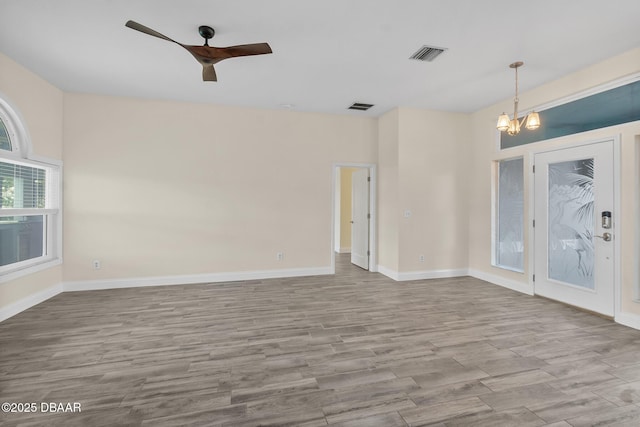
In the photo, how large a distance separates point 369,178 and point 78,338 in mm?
5041

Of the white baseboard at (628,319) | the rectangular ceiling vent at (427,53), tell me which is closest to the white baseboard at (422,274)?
the white baseboard at (628,319)

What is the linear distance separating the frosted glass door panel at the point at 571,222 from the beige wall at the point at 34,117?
699 centimetres

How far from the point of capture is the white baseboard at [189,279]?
15.6 feet

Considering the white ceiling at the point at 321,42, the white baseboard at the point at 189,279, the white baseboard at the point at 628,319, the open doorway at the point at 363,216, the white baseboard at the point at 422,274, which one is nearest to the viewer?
the white ceiling at the point at 321,42

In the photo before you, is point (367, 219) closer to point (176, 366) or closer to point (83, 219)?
point (176, 366)

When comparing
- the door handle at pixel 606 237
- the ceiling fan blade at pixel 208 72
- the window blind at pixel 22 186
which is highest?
the ceiling fan blade at pixel 208 72

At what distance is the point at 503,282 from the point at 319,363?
390 centimetres

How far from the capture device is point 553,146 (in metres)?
4.20

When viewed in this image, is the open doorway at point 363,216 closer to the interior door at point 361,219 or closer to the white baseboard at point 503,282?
the interior door at point 361,219

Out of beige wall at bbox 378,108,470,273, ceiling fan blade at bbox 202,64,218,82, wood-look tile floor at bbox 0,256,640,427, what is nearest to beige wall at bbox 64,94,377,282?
beige wall at bbox 378,108,470,273

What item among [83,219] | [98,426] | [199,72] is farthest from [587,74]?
[83,219]

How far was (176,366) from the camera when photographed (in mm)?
2496

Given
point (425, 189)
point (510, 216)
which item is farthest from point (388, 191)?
point (510, 216)

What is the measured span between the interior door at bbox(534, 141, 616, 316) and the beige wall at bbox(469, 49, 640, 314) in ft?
0.41
